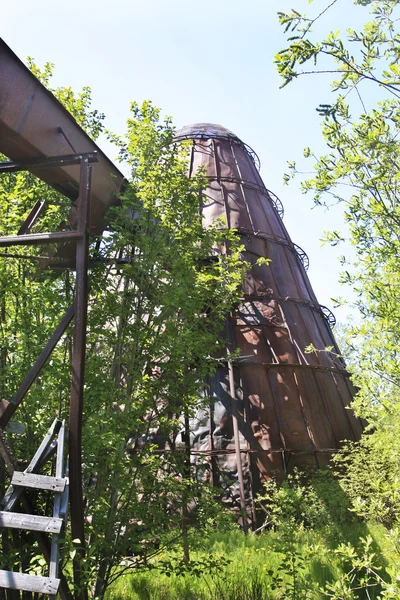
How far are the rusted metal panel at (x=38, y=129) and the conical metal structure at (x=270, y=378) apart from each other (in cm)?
460

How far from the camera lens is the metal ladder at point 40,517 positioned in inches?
150

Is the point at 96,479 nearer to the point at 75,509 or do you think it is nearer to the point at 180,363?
the point at 75,509

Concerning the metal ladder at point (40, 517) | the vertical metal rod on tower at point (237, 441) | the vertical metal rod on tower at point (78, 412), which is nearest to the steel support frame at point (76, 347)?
the vertical metal rod on tower at point (78, 412)

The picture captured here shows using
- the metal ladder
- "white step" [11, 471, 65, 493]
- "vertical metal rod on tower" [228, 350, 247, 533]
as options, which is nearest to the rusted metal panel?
the metal ladder

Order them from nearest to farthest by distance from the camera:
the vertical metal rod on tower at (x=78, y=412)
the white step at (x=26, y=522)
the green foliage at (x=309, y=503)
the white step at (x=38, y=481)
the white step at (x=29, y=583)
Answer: the white step at (x=29, y=583) < the white step at (x=26, y=522) < the white step at (x=38, y=481) < the vertical metal rod on tower at (x=78, y=412) < the green foliage at (x=309, y=503)

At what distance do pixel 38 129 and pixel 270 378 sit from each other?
31.5 ft

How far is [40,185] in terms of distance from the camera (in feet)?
21.4

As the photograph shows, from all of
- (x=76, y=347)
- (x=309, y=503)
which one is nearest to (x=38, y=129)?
(x=76, y=347)

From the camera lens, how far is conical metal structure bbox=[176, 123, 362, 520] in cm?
1168

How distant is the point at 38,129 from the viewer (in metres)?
5.51

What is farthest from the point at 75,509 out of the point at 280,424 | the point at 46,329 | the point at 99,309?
the point at 280,424

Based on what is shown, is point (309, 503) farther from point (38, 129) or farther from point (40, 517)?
point (38, 129)

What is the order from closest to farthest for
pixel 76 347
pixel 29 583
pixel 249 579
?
pixel 29 583
pixel 76 347
pixel 249 579

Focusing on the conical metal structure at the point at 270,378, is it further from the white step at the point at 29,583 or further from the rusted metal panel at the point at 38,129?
the white step at the point at 29,583
